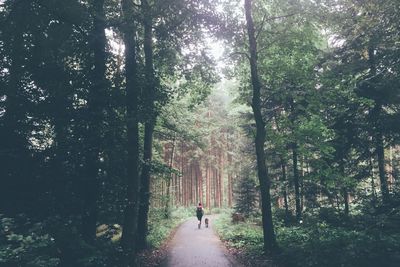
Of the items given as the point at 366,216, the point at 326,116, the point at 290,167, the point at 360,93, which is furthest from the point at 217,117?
the point at 366,216

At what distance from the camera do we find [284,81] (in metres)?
17.4

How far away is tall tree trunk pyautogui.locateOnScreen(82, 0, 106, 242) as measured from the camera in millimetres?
9398

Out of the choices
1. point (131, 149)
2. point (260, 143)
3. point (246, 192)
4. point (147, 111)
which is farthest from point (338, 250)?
point (246, 192)

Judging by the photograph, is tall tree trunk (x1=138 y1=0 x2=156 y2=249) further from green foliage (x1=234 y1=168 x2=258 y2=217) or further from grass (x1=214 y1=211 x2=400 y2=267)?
green foliage (x1=234 y1=168 x2=258 y2=217)

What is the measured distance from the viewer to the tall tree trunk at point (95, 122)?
9398mm

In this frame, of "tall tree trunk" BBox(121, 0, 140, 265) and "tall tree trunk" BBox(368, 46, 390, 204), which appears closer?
"tall tree trunk" BBox(121, 0, 140, 265)

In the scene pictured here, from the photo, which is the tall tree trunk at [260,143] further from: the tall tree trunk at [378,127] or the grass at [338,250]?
the tall tree trunk at [378,127]

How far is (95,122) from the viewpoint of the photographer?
994cm

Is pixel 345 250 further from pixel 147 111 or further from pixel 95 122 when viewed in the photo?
pixel 95 122

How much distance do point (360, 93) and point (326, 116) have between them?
341cm

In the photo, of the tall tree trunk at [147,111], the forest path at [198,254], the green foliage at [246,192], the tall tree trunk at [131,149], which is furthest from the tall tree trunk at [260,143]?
the green foliage at [246,192]

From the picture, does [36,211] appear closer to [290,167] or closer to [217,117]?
[290,167]

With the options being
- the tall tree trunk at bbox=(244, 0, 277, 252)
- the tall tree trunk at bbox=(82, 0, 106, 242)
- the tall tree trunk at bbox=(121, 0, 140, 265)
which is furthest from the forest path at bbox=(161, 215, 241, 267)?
the tall tree trunk at bbox=(82, 0, 106, 242)

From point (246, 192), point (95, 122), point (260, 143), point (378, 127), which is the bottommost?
point (246, 192)
